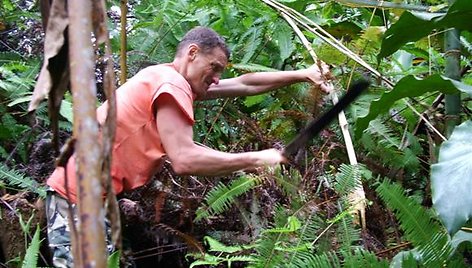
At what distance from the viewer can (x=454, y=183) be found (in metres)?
1.74

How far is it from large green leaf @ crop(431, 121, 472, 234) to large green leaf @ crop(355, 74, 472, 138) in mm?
251

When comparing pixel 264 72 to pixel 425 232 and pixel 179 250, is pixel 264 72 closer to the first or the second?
pixel 179 250

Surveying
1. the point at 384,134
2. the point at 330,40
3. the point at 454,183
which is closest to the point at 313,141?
the point at 384,134

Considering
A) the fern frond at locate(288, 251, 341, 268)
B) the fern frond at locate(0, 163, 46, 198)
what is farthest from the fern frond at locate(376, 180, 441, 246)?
the fern frond at locate(0, 163, 46, 198)

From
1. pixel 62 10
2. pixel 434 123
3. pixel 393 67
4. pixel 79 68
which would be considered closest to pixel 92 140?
pixel 79 68

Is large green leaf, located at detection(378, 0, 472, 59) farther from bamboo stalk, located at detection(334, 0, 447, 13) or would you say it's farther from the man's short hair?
the man's short hair

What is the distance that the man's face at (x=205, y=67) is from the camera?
2523 mm

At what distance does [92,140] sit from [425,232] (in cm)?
172

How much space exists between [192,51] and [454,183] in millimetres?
1202

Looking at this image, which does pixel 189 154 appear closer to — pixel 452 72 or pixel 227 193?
pixel 227 193

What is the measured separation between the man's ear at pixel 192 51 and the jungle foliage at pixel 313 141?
1.66ft

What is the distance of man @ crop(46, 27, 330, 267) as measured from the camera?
7.13 feet

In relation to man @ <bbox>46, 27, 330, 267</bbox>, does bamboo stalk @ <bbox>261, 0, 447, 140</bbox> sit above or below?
above

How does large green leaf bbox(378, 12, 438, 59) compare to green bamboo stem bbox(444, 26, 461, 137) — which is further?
green bamboo stem bbox(444, 26, 461, 137)
